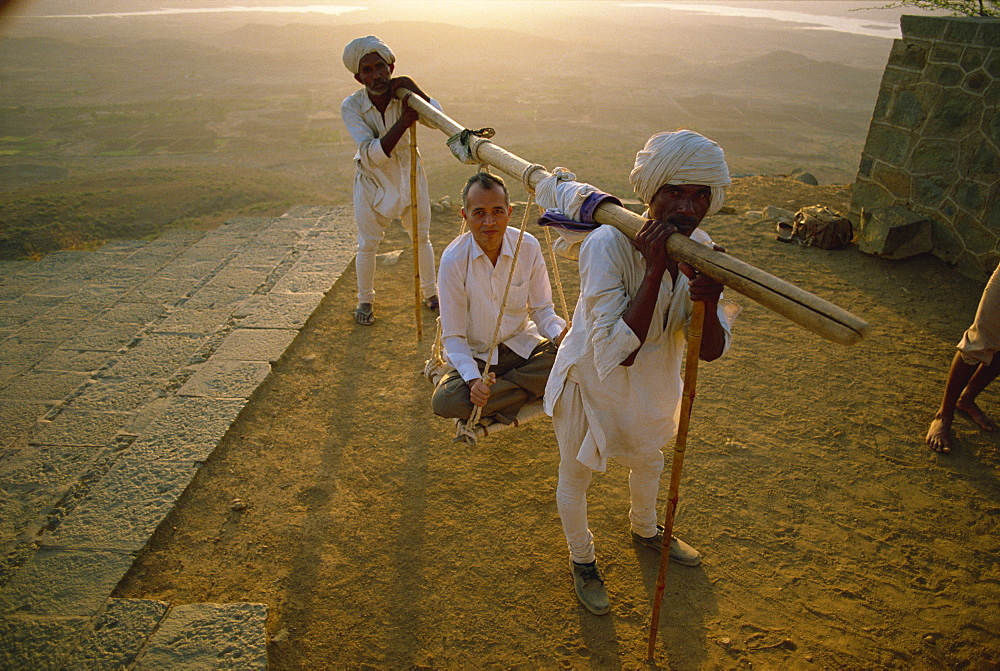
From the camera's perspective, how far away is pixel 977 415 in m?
3.88

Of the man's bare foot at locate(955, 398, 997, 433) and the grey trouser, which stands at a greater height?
the grey trouser

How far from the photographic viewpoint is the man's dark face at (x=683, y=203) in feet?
6.42

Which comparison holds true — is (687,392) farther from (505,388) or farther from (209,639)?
(209,639)

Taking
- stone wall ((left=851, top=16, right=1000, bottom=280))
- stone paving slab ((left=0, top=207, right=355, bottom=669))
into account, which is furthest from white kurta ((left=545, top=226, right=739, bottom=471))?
stone wall ((left=851, top=16, right=1000, bottom=280))

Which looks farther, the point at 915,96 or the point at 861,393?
the point at 915,96

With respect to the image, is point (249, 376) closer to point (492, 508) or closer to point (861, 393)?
point (492, 508)

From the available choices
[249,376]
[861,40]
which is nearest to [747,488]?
[249,376]

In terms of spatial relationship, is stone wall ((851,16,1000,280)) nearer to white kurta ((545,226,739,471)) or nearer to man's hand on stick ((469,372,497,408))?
white kurta ((545,226,739,471))

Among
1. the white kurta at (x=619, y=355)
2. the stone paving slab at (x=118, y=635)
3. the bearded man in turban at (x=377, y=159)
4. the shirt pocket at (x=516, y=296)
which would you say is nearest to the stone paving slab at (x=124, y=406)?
the stone paving slab at (x=118, y=635)

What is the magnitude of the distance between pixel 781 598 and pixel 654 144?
2.27 m

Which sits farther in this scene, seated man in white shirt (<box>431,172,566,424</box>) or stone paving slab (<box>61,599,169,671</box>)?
seated man in white shirt (<box>431,172,566,424</box>)

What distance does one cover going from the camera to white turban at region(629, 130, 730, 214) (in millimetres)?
1880

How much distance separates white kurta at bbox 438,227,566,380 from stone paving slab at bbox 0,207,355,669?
167cm

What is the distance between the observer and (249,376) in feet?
14.2
